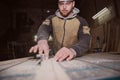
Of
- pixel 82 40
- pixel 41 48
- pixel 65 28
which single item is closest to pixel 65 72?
pixel 41 48

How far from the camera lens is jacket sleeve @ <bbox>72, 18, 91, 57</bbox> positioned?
2031 mm

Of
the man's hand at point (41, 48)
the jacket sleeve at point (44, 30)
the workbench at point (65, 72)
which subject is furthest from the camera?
the jacket sleeve at point (44, 30)

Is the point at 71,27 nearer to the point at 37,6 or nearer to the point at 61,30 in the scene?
the point at 61,30

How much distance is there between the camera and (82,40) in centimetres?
220

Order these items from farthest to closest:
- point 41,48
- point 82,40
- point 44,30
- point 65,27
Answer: point 65,27 → point 44,30 → point 82,40 → point 41,48

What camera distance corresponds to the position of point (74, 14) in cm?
254

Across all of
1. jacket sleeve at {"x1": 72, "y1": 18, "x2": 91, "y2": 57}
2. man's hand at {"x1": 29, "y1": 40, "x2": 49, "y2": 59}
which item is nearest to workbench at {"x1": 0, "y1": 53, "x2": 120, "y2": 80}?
man's hand at {"x1": 29, "y1": 40, "x2": 49, "y2": 59}

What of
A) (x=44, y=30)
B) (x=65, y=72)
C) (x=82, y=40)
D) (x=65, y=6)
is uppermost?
(x=65, y=6)

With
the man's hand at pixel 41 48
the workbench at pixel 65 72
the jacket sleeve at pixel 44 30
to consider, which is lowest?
the workbench at pixel 65 72

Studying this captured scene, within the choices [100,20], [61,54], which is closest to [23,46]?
[100,20]

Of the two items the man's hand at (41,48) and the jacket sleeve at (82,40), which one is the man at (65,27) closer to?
the jacket sleeve at (82,40)

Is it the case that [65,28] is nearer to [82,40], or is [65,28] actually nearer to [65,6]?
[65,6]

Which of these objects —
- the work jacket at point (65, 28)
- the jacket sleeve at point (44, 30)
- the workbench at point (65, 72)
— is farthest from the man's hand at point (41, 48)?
the workbench at point (65, 72)

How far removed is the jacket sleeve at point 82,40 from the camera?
2031 millimetres
